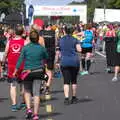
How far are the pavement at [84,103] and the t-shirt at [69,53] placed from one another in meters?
0.92

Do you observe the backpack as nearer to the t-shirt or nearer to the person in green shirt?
the t-shirt

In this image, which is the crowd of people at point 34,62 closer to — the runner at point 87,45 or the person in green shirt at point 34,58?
the person in green shirt at point 34,58

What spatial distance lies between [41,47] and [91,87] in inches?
241

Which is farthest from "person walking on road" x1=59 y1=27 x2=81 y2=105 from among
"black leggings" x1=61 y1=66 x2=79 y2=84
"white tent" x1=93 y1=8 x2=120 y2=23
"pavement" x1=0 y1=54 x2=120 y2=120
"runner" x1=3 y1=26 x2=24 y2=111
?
"white tent" x1=93 y1=8 x2=120 y2=23

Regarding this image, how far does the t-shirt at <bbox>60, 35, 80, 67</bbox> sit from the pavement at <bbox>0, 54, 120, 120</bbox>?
920 millimetres

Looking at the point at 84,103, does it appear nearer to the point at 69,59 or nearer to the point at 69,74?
the point at 69,74

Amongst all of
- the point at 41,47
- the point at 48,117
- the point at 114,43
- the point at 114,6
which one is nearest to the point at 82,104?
the point at 48,117

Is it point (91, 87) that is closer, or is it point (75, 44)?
point (75, 44)

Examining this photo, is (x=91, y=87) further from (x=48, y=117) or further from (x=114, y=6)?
(x=114, y=6)

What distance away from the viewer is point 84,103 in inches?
530

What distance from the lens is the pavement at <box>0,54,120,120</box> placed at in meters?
11.6

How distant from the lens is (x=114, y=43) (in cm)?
2083

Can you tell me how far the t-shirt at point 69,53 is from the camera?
13050mm

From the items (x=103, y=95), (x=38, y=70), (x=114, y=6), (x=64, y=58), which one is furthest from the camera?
(x=114, y=6)
